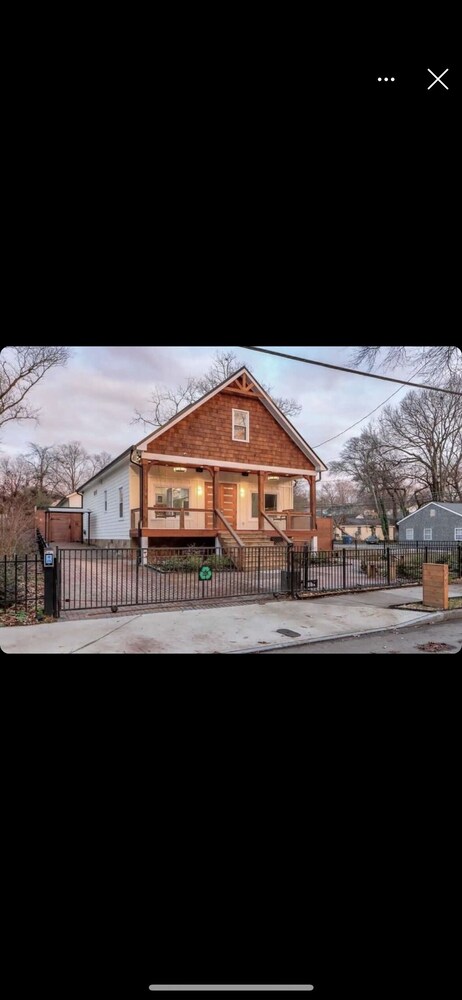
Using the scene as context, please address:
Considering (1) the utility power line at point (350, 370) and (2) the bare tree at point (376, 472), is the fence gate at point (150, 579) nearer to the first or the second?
(2) the bare tree at point (376, 472)

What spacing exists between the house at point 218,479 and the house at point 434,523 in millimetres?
2836

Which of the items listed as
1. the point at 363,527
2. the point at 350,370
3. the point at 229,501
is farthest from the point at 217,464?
the point at 350,370

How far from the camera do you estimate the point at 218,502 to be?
728 centimetres

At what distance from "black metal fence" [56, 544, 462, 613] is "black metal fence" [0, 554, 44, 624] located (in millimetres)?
211

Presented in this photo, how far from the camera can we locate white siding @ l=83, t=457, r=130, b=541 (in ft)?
24.4

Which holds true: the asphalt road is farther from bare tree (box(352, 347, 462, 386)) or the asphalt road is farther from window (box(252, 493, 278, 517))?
window (box(252, 493, 278, 517))

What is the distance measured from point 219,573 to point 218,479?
2.56 metres

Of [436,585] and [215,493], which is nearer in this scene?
[436,585]

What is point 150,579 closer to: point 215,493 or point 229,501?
point 215,493
